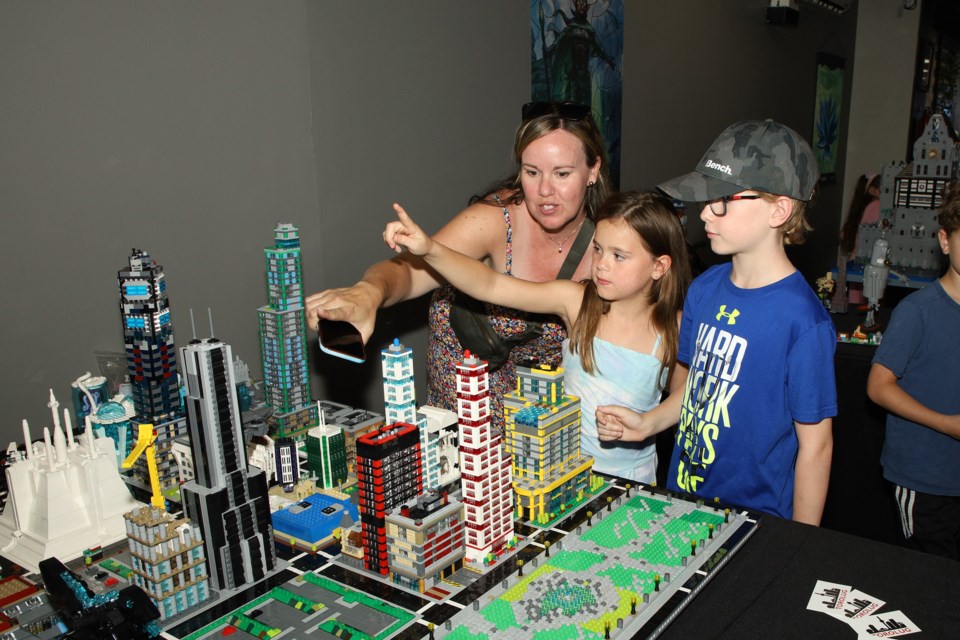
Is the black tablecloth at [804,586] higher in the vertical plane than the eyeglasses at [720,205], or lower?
lower

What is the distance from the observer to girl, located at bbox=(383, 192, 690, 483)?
7.85ft

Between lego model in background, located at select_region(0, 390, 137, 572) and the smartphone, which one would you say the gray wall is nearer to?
lego model in background, located at select_region(0, 390, 137, 572)

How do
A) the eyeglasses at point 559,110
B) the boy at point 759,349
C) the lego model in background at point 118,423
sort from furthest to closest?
the eyeglasses at point 559,110 → the lego model in background at point 118,423 → the boy at point 759,349

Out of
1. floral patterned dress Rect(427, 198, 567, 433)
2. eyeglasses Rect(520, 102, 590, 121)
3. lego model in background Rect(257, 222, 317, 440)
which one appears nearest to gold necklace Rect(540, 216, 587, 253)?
floral patterned dress Rect(427, 198, 567, 433)

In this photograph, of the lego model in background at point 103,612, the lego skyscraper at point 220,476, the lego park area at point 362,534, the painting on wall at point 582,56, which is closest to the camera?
the lego model in background at point 103,612

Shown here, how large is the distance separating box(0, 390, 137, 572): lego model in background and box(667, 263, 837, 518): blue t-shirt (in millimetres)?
1669

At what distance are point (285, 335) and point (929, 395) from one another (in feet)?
7.38

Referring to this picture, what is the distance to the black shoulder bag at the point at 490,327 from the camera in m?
2.76

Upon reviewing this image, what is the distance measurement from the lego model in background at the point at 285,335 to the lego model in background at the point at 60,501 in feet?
1.97

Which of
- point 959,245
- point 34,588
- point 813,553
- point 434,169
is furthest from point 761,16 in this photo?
point 34,588

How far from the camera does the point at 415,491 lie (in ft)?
6.17

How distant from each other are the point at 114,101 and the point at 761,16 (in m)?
6.94

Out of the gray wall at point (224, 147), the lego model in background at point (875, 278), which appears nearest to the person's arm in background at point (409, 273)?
the gray wall at point (224, 147)

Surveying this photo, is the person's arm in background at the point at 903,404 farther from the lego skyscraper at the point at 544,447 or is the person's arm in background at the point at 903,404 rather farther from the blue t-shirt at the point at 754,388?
the lego skyscraper at the point at 544,447
